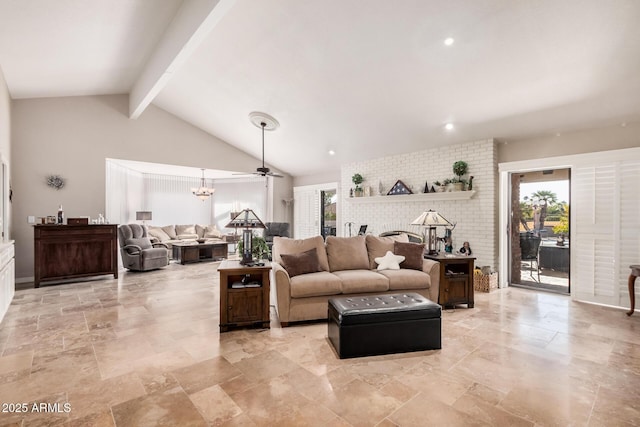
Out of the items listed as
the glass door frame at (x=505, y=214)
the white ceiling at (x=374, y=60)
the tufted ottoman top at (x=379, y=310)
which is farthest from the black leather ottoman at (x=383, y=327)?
the glass door frame at (x=505, y=214)

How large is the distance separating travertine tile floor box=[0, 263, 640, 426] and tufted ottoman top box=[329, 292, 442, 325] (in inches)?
13.2

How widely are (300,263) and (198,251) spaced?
195 inches

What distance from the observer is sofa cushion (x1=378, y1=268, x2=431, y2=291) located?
12.6ft

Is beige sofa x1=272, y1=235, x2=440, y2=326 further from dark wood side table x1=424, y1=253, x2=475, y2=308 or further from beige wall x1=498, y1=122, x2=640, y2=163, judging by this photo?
beige wall x1=498, y1=122, x2=640, y2=163

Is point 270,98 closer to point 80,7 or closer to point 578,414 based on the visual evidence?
point 80,7

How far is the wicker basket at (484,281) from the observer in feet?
16.7

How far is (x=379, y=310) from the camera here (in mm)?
2746

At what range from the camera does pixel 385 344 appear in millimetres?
2742

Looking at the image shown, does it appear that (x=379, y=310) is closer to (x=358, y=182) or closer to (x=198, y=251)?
(x=358, y=182)

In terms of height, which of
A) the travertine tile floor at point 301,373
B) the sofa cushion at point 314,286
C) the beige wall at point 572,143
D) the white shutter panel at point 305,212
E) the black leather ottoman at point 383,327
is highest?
the beige wall at point 572,143

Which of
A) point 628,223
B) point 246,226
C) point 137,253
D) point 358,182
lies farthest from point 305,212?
point 628,223

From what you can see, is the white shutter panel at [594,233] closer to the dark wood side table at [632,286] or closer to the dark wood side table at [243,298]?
the dark wood side table at [632,286]

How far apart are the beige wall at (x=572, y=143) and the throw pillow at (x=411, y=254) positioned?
8.34 feet

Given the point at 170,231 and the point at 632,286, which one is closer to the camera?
the point at 632,286
